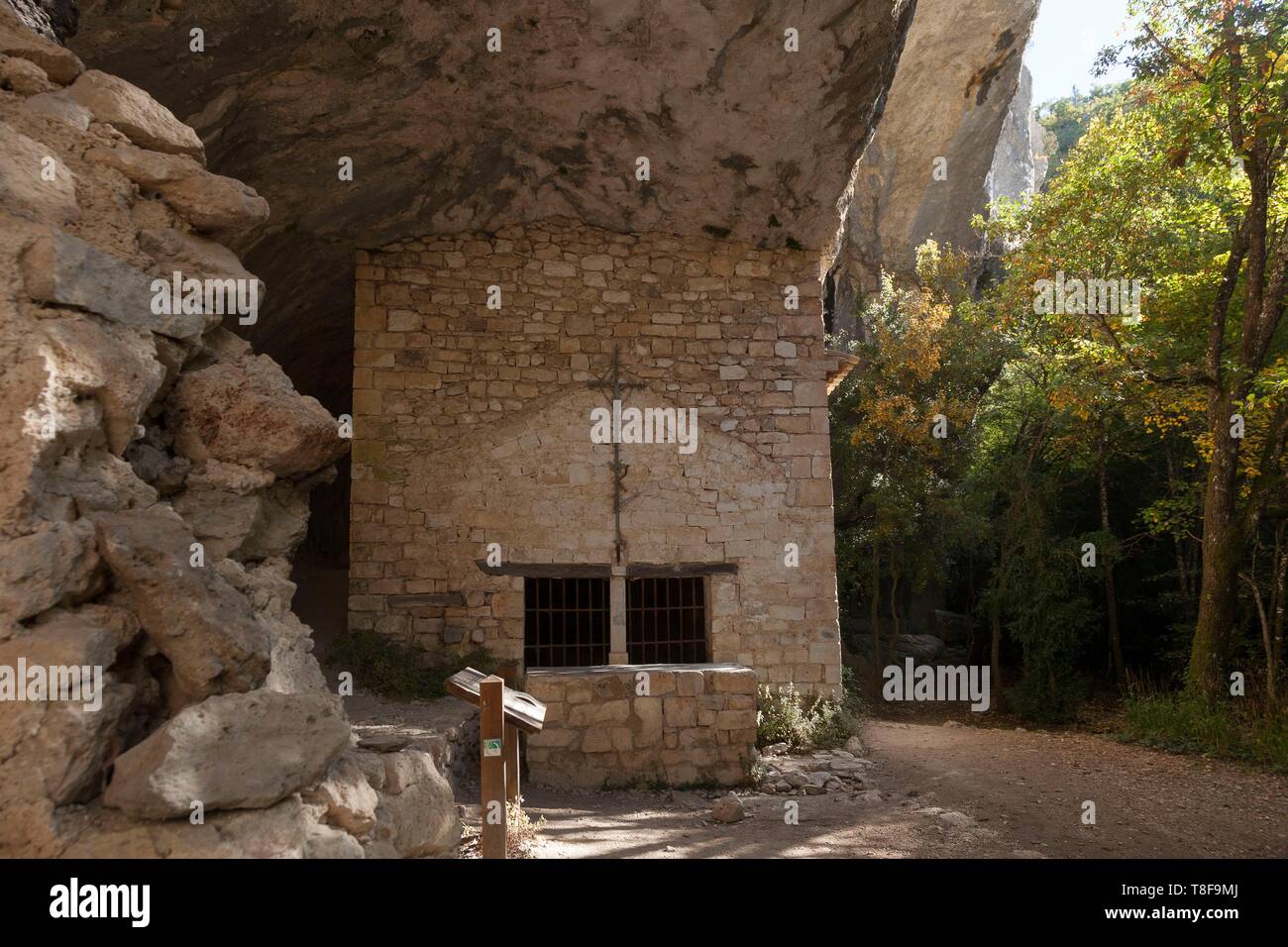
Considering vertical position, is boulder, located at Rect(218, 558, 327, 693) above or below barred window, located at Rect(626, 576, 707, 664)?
above

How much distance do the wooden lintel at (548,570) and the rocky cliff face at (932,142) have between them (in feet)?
38.2

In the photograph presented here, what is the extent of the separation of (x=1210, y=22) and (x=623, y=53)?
5467mm

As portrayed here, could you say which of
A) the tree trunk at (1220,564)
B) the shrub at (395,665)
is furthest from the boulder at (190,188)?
the tree trunk at (1220,564)

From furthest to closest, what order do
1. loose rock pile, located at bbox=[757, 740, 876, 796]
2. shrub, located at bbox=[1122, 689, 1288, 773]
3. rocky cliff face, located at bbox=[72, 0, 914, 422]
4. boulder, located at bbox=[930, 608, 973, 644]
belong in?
boulder, located at bbox=[930, 608, 973, 644], shrub, located at bbox=[1122, 689, 1288, 773], loose rock pile, located at bbox=[757, 740, 876, 796], rocky cliff face, located at bbox=[72, 0, 914, 422]

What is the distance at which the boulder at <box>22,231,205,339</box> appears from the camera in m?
3.24

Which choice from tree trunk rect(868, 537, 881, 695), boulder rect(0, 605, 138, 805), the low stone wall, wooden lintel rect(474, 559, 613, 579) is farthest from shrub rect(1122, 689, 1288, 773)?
boulder rect(0, 605, 138, 805)

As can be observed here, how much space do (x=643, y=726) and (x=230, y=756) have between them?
13.7 ft

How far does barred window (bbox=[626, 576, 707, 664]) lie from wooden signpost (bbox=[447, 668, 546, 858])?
4.00m

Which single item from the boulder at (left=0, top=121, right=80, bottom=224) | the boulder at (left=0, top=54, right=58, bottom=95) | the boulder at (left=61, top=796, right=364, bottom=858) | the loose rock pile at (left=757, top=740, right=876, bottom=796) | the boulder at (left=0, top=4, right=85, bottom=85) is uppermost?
the boulder at (left=0, top=4, right=85, bottom=85)

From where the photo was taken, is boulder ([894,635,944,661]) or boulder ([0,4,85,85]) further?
boulder ([894,635,944,661])

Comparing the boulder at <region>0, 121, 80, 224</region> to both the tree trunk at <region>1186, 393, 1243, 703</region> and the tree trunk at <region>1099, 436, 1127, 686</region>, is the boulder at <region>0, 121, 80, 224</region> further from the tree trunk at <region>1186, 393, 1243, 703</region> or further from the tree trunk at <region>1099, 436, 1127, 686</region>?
the tree trunk at <region>1099, 436, 1127, 686</region>

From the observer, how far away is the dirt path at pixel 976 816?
207 inches

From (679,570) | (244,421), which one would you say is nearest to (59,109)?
(244,421)
